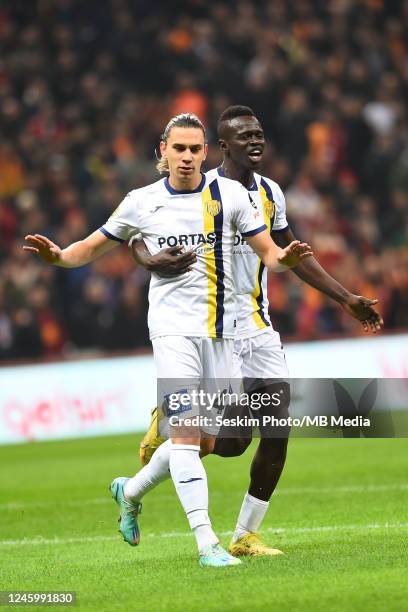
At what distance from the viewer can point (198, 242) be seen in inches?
Result: 291

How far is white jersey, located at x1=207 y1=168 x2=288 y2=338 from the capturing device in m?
8.16

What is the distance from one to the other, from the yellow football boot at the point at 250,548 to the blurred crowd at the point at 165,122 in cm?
1045

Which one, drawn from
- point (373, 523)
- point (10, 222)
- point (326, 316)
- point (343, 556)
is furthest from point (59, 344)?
point (343, 556)

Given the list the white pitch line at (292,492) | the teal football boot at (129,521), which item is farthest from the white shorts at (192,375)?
the white pitch line at (292,492)

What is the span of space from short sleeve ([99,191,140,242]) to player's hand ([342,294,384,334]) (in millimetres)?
1275

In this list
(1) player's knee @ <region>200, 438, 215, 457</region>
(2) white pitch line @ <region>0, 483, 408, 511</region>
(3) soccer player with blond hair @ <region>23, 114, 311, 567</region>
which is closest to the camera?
(3) soccer player with blond hair @ <region>23, 114, 311, 567</region>

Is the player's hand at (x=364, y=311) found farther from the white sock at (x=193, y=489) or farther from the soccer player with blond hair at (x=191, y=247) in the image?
the white sock at (x=193, y=489)

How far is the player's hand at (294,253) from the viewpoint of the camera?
7.01 m

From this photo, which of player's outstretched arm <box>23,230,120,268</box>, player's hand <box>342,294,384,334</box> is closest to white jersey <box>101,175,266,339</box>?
player's outstretched arm <box>23,230,120,268</box>

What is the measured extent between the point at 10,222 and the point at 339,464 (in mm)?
7760

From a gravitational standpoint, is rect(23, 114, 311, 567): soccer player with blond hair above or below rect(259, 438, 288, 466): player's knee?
above

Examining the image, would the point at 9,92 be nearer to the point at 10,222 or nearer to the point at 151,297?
the point at 10,222

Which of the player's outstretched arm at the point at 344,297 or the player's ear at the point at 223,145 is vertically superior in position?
the player's ear at the point at 223,145

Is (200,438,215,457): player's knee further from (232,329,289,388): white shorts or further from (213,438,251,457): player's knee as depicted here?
(232,329,289,388): white shorts
